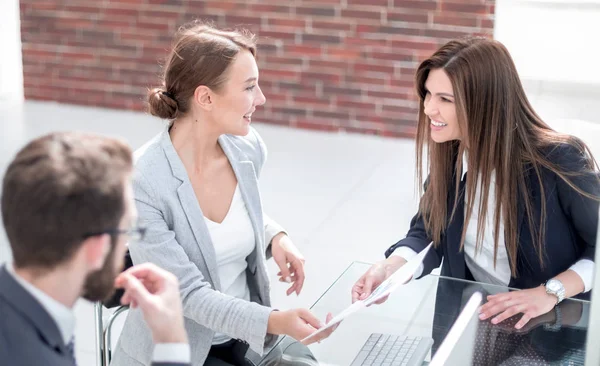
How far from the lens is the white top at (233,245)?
88.3 inches

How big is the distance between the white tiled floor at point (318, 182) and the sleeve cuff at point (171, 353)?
1.90 metres

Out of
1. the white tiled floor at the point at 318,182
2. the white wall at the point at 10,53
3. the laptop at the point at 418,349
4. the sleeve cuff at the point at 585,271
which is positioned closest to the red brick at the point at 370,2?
the white tiled floor at the point at 318,182

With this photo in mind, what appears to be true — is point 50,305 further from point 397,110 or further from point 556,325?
point 397,110

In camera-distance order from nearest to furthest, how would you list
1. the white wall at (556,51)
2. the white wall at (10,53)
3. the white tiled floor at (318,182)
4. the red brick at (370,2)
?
the white tiled floor at (318,182), the white wall at (556,51), the red brick at (370,2), the white wall at (10,53)

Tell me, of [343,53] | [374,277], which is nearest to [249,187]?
[374,277]

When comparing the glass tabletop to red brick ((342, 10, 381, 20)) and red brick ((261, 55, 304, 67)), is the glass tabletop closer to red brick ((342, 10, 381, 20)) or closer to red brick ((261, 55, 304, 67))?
red brick ((342, 10, 381, 20))

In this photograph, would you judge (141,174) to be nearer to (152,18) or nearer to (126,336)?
(126,336)

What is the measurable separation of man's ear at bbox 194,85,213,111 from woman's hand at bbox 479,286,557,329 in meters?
0.84

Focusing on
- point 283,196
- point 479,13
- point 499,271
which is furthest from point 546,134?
point 479,13

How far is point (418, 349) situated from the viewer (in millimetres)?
2002

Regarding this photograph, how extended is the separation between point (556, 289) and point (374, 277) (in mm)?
444

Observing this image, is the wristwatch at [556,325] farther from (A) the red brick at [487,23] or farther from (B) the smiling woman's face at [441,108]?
(A) the red brick at [487,23]

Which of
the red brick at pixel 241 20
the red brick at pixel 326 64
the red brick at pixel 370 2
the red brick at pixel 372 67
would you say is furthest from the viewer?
the red brick at pixel 241 20

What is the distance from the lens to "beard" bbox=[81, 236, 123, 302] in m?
1.33
